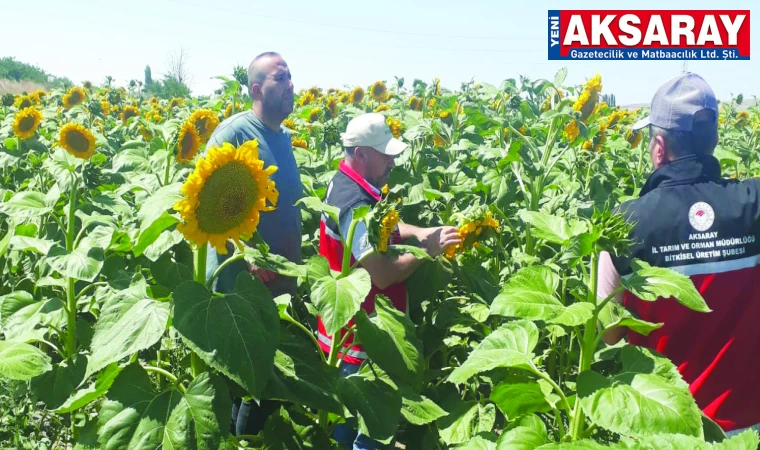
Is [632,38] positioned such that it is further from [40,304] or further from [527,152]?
[40,304]

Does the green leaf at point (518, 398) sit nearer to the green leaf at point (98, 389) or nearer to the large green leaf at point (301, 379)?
the large green leaf at point (301, 379)

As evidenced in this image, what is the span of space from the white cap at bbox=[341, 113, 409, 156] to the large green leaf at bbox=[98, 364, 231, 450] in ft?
5.19

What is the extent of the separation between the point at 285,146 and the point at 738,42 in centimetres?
721

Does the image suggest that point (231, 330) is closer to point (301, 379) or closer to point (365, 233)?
point (301, 379)

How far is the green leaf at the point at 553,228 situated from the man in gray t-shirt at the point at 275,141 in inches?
64.0

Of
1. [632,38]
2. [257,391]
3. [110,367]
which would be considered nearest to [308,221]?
[110,367]

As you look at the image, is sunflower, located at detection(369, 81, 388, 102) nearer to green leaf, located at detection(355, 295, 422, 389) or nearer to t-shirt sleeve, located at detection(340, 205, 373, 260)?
t-shirt sleeve, located at detection(340, 205, 373, 260)

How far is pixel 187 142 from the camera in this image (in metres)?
3.85

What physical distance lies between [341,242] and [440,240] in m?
0.43

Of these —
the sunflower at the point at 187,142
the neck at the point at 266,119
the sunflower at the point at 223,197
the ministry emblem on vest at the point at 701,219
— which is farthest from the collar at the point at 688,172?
the sunflower at the point at 187,142

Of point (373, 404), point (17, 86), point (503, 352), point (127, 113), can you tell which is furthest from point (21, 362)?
point (17, 86)

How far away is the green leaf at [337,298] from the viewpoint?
216 cm

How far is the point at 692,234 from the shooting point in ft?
6.94

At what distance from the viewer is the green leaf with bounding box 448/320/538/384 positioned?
5.72 ft
